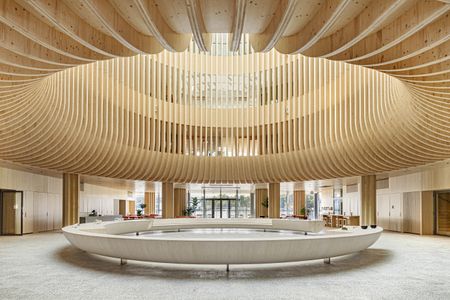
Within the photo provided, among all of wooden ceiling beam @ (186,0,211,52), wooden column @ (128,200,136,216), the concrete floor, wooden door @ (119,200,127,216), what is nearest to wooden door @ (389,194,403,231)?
the concrete floor

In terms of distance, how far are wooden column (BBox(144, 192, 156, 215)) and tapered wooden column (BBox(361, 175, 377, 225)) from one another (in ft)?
73.1

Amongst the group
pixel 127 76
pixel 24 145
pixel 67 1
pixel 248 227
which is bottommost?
pixel 248 227

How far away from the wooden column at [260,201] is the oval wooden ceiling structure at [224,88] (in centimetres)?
752

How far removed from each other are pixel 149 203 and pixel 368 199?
2283 cm

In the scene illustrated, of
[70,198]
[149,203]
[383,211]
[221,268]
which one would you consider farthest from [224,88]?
[149,203]

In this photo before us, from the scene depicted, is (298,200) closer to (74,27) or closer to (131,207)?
(131,207)

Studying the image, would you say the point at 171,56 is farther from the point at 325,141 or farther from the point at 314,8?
the point at 314,8

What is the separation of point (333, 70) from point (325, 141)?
9.98 feet

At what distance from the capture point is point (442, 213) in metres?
17.9

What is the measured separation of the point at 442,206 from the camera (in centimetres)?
1778

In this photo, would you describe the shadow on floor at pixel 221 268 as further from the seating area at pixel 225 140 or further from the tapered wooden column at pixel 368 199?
the tapered wooden column at pixel 368 199

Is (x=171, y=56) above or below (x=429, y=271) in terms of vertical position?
above

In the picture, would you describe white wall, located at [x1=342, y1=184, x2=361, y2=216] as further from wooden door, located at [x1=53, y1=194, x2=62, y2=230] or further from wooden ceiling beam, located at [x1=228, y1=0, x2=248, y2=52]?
wooden ceiling beam, located at [x1=228, y1=0, x2=248, y2=52]

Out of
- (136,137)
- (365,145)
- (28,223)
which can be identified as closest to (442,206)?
(365,145)
